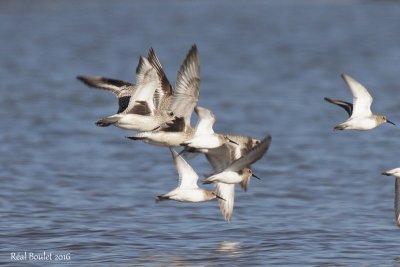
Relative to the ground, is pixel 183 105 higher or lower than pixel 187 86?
lower

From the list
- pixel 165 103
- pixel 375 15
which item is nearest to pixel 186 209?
pixel 165 103

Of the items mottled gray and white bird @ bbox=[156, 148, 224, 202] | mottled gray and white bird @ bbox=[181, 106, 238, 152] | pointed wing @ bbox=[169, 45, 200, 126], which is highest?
pointed wing @ bbox=[169, 45, 200, 126]

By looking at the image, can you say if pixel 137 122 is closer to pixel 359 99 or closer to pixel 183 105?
pixel 183 105

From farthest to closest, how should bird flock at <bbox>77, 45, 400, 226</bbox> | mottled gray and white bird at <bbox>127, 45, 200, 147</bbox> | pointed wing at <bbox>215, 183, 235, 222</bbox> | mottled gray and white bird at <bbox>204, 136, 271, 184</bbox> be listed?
pointed wing at <bbox>215, 183, 235, 222</bbox> → mottled gray and white bird at <bbox>127, 45, 200, 147</bbox> → bird flock at <bbox>77, 45, 400, 226</bbox> → mottled gray and white bird at <bbox>204, 136, 271, 184</bbox>

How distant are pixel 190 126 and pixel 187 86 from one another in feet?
1.56

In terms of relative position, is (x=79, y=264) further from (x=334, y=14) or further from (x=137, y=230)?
(x=334, y=14)

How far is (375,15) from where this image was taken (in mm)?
43531

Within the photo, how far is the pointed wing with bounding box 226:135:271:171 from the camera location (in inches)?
398

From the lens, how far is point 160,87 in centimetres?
1234

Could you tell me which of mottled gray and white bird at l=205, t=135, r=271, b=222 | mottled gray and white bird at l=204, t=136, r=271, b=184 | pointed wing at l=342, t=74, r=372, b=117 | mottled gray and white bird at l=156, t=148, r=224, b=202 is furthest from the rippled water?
pointed wing at l=342, t=74, r=372, b=117

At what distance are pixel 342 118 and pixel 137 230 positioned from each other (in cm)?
1005

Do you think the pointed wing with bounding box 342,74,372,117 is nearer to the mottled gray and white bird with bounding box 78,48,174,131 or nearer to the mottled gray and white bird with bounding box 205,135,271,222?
the mottled gray and white bird with bounding box 205,135,271,222

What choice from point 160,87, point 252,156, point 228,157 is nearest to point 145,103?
point 160,87

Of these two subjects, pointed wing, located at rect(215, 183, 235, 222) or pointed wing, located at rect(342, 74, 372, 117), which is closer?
pointed wing, located at rect(342, 74, 372, 117)
